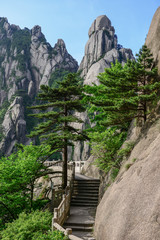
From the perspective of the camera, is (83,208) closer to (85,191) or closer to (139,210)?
(85,191)

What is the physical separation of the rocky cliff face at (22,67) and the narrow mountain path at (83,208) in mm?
46317

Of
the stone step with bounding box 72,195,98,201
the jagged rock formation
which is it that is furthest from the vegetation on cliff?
the jagged rock formation

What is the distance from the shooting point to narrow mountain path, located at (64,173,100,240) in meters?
11.5

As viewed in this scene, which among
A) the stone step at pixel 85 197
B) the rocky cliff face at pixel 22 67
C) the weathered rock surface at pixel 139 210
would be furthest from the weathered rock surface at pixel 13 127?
the weathered rock surface at pixel 139 210

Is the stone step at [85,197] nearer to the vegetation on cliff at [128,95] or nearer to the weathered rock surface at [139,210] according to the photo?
the vegetation on cliff at [128,95]

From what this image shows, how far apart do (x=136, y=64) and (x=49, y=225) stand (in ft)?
32.8

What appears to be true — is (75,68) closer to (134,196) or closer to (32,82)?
(32,82)

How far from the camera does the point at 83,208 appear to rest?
15.2 m

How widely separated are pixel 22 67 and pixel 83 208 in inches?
2788

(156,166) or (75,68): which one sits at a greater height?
(75,68)

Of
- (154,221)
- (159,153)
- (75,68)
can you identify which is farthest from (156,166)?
(75,68)

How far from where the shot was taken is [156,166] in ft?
21.3

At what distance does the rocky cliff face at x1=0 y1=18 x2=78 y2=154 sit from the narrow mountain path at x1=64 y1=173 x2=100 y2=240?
46317mm

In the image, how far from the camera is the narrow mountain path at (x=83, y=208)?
11508 mm
